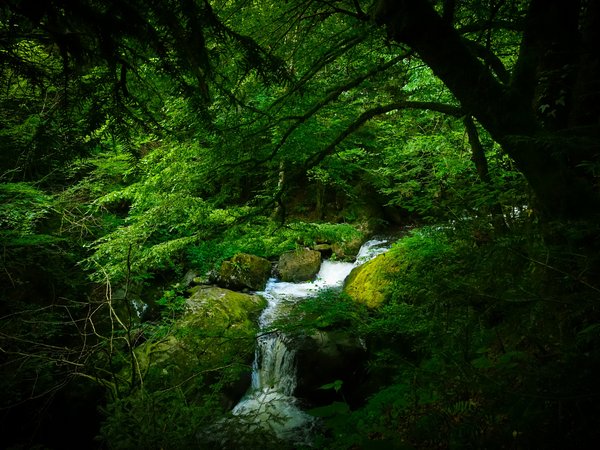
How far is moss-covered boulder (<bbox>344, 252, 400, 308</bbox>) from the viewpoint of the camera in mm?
6293

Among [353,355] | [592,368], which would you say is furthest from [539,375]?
[353,355]

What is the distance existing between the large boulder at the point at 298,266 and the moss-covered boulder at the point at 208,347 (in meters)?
2.03

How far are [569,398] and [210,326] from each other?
616cm

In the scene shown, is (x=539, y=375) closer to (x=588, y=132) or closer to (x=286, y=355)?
(x=588, y=132)

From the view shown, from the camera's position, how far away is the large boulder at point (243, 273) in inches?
352

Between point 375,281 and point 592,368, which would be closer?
point 592,368

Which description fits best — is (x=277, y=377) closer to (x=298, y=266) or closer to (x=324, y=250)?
(x=298, y=266)

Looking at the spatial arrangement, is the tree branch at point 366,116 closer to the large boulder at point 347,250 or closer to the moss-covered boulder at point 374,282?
the moss-covered boulder at point 374,282

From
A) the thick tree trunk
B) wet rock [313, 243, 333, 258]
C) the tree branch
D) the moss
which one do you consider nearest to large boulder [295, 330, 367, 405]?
the moss

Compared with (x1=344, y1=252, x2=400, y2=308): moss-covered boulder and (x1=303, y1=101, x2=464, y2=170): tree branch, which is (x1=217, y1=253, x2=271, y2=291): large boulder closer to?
(x1=344, y1=252, x2=400, y2=308): moss-covered boulder

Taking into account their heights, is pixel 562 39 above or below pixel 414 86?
below

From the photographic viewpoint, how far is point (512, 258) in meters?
1.84

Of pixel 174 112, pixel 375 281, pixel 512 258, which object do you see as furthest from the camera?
pixel 375 281

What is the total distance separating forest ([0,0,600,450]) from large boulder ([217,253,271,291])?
0.21 ft
